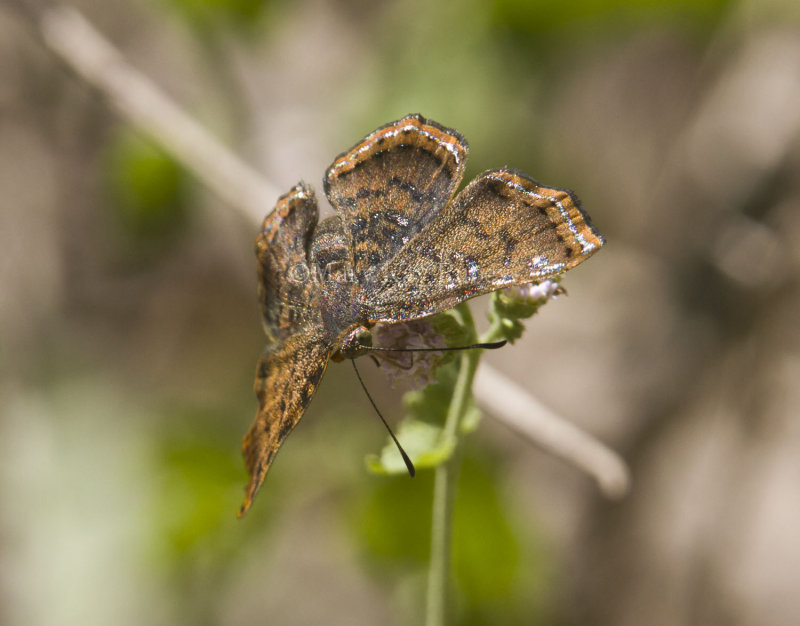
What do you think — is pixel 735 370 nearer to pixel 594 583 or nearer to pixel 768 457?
pixel 768 457

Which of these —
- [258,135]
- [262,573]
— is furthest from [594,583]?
[258,135]

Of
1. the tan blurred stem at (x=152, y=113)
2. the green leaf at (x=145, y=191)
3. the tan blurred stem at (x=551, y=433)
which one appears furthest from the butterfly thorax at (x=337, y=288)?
the green leaf at (x=145, y=191)

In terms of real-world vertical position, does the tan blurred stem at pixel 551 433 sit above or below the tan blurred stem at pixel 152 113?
below

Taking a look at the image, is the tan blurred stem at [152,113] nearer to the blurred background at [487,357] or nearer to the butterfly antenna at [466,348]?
the blurred background at [487,357]

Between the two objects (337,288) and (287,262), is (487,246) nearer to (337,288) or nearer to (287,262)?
(337,288)

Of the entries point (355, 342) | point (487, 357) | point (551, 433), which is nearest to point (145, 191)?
point (487, 357)
